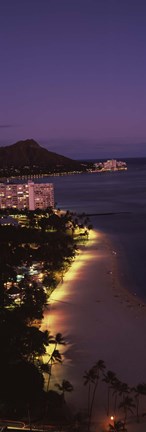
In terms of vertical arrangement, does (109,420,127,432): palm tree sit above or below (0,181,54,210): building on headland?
below

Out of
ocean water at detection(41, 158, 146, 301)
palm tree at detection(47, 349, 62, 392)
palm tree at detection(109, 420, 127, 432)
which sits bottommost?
palm tree at detection(109, 420, 127, 432)

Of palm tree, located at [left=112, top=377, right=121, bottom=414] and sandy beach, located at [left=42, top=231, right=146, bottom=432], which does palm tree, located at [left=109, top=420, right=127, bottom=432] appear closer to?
sandy beach, located at [left=42, top=231, right=146, bottom=432]

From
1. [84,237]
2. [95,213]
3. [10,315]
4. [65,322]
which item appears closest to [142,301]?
[65,322]

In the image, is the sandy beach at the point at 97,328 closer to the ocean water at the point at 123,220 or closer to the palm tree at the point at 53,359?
the palm tree at the point at 53,359

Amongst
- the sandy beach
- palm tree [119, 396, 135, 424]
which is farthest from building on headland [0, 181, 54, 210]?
palm tree [119, 396, 135, 424]

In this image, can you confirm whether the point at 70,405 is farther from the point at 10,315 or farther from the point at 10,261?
the point at 10,261

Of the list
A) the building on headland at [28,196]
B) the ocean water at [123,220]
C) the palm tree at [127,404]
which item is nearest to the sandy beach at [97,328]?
the palm tree at [127,404]
